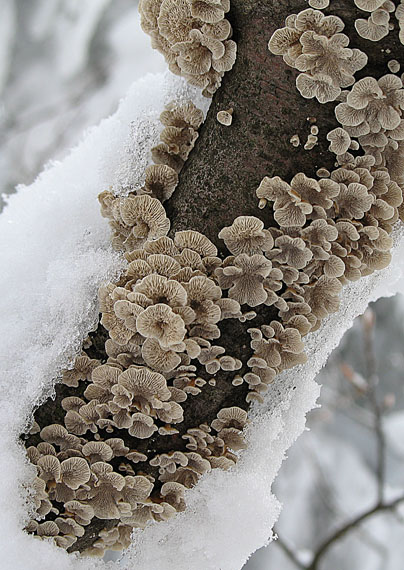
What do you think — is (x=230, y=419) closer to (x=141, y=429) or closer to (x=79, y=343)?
Result: (x=141, y=429)

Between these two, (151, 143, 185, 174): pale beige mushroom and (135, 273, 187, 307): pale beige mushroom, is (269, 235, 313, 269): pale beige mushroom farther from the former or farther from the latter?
(151, 143, 185, 174): pale beige mushroom

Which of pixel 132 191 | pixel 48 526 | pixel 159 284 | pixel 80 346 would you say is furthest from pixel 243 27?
pixel 48 526

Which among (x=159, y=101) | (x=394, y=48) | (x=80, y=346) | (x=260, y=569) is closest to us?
(x=394, y=48)

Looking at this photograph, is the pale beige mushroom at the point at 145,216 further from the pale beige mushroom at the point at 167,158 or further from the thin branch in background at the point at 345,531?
the thin branch in background at the point at 345,531

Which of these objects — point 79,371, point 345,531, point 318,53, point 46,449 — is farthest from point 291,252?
point 345,531

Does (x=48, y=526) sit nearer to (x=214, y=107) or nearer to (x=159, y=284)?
(x=159, y=284)
